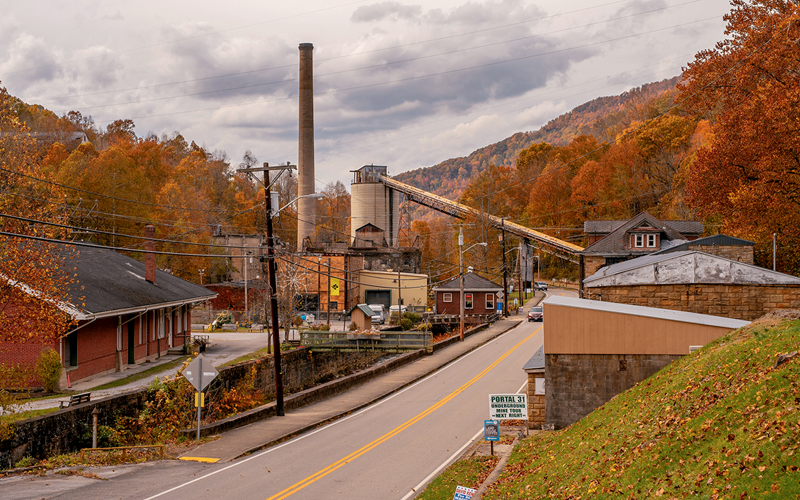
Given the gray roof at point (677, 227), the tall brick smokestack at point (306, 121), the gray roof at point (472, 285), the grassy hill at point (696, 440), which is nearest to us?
the grassy hill at point (696, 440)

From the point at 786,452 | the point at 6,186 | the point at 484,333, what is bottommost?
the point at 484,333

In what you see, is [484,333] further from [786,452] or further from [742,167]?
[786,452]

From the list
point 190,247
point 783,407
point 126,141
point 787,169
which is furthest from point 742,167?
point 126,141

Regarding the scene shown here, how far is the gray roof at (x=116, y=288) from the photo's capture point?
96.5 ft

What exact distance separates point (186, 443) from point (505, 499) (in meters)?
12.2

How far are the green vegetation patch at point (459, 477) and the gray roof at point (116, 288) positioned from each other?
58.9 ft

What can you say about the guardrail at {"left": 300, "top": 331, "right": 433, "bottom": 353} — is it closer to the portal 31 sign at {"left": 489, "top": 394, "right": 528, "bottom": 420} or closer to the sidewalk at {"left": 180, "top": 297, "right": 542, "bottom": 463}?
the sidewalk at {"left": 180, "top": 297, "right": 542, "bottom": 463}

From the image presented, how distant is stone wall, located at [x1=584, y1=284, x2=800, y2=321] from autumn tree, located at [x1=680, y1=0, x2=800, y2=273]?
3818 millimetres

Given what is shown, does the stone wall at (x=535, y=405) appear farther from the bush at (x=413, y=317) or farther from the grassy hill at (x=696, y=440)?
the bush at (x=413, y=317)

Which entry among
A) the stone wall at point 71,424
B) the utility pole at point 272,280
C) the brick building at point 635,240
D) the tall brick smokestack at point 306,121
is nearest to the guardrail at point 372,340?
the stone wall at point 71,424

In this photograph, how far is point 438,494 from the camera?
46.1ft

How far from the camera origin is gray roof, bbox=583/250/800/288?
1065 inches

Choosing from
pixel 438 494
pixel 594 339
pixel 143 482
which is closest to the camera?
pixel 438 494

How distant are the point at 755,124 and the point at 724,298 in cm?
791
